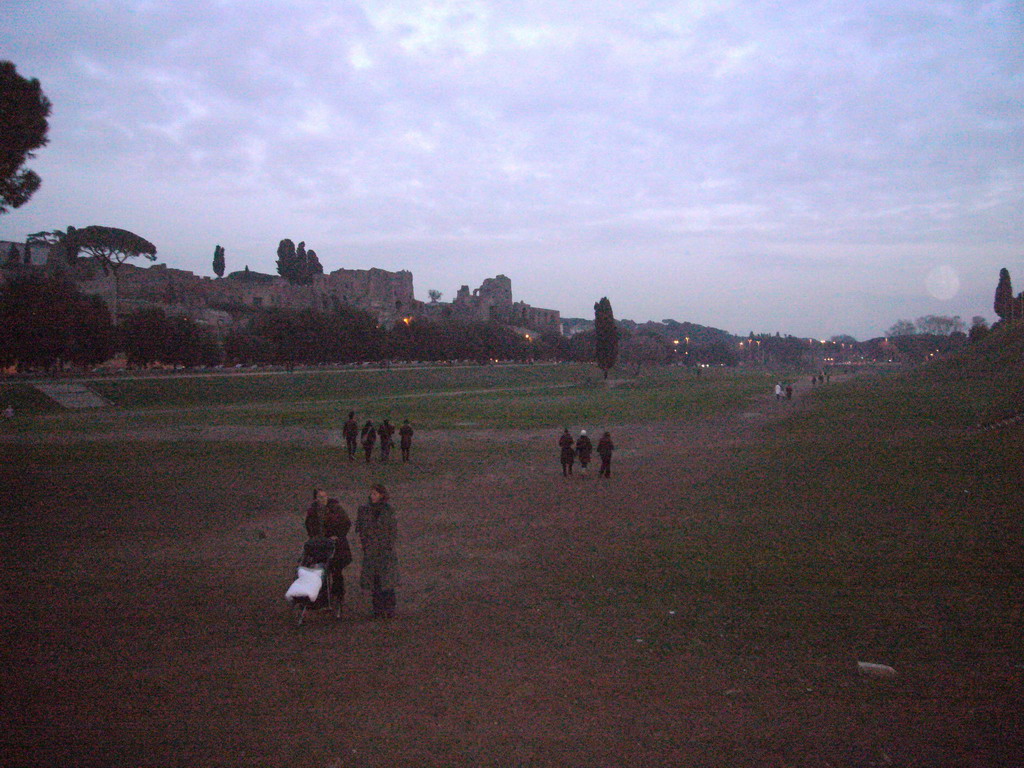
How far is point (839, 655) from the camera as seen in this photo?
5871mm

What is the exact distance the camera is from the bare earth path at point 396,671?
14.6 ft

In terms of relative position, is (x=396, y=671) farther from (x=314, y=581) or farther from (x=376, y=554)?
(x=314, y=581)

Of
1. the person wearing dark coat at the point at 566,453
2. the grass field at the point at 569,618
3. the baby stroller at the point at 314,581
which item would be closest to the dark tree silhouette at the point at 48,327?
the grass field at the point at 569,618

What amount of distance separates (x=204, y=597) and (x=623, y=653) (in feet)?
15.5

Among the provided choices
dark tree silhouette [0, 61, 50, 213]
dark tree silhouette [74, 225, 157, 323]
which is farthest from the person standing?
dark tree silhouette [74, 225, 157, 323]

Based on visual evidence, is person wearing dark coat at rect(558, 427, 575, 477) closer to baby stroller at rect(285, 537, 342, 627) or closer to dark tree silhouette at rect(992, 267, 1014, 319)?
baby stroller at rect(285, 537, 342, 627)

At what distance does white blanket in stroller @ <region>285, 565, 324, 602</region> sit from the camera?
643 centimetres

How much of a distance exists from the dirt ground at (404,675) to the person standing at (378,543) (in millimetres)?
439

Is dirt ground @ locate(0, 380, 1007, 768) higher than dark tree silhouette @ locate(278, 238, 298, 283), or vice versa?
dark tree silhouette @ locate(278, 238, 298, 283)

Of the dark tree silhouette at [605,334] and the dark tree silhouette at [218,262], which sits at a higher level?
the dark tree silhouette at [218,262]

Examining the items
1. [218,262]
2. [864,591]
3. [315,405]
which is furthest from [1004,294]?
[218,262]

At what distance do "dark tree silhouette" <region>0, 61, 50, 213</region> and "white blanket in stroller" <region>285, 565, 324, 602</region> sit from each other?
11891 mm

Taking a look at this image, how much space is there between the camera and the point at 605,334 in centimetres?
7762

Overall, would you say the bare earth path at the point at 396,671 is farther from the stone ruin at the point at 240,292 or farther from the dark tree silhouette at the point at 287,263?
the dark tree silhouette at the point at 287,263
